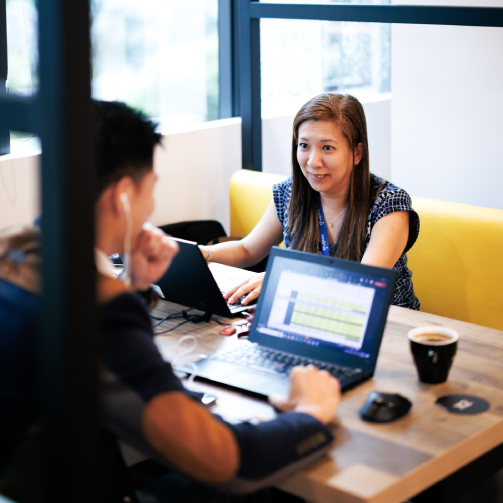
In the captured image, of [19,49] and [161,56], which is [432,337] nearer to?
[19,49]

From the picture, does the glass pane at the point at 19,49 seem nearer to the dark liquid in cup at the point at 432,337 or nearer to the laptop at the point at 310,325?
the laptop at the point at 310,325

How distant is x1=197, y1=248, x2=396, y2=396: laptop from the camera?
136cm

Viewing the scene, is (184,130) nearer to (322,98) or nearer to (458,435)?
(322,98)

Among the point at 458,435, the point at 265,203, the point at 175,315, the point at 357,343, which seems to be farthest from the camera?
the point at 265,203

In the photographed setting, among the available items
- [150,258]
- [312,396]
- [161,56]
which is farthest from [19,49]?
[312,396]

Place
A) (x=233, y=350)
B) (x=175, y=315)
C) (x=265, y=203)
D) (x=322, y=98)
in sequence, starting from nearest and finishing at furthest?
1. (x=233, y=350)
2. (x=175, y=315)
3. (x=322, y=98)
4. (x=265, y=203)

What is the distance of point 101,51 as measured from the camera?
3.25m

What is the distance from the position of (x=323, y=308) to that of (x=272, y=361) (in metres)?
0.15

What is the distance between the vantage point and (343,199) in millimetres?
2230

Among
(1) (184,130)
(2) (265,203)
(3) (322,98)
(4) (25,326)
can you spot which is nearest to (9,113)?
(4) (25,326)

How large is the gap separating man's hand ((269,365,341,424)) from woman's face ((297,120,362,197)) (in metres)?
1.05

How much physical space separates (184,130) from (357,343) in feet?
6.90

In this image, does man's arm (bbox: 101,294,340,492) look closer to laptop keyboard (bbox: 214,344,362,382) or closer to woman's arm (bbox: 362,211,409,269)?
laptop keyboard (bbox: 214,344,362,382)

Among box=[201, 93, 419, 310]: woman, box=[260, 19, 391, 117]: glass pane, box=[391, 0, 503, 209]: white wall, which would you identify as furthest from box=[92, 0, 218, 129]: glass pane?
box=[201, 93, 419, 310]: woman
